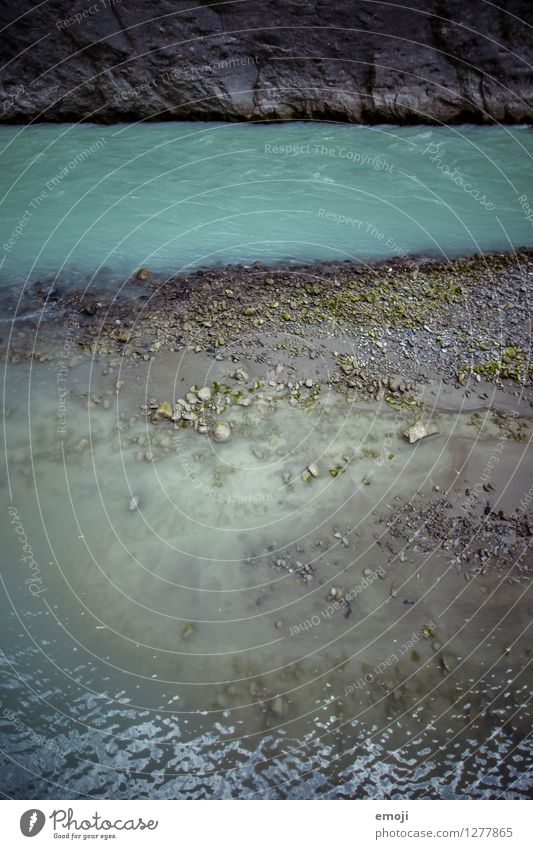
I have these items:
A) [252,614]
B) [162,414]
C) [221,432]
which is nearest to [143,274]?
[162,414]

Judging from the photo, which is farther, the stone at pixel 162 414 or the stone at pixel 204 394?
the stone at pixel 204 394

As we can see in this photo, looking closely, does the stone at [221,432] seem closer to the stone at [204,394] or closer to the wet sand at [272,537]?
the wet sand at [272,537]

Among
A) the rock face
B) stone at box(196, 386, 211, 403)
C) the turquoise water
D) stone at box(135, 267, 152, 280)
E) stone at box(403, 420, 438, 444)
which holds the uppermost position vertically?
the rock face

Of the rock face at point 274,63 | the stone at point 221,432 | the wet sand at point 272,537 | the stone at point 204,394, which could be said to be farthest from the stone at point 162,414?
the rock face at point 274,63

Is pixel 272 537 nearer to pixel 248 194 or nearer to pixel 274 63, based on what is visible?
pixel 248 194

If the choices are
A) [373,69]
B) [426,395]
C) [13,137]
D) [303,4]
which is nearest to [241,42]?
[303,4]

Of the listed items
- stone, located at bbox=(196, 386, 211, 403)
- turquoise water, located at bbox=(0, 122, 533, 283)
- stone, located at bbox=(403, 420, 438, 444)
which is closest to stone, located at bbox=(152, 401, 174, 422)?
stone, located at bbox=(196, 386, 211, 403)

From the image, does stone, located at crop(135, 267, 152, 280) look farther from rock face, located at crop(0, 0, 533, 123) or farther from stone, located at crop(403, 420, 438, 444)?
rock face, located at crop(0, 0, 533, 123)
